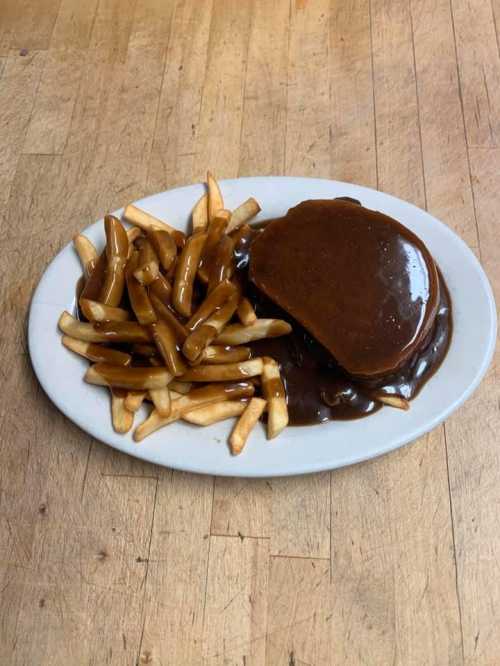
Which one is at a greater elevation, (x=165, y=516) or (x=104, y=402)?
(x=104, y=402)

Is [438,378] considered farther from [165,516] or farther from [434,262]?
[165,516]

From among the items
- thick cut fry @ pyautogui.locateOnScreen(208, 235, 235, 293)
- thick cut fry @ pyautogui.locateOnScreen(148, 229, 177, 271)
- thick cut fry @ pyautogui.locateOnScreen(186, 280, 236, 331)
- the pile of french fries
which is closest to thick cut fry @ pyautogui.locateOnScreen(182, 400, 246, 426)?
the pile of french fries

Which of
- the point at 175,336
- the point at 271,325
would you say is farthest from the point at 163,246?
the point at 271,325

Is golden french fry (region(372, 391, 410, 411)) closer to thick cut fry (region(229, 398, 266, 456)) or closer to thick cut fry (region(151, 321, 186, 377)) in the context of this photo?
thick cut fry (region(229, 398, 266, 456))

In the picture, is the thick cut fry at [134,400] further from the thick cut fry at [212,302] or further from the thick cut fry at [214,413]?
the thick cut fry at [212,302]

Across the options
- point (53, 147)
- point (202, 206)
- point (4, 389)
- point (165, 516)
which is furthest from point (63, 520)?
point (53, 147)

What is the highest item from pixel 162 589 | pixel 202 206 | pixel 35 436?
pixel 202 206

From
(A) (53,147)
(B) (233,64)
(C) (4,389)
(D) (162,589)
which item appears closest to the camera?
(D) (162,589)
